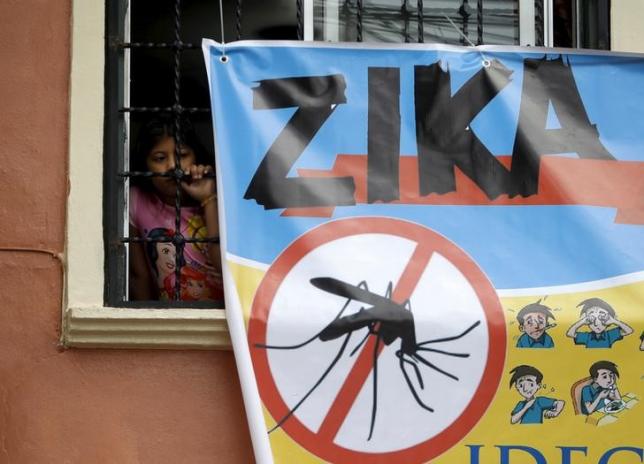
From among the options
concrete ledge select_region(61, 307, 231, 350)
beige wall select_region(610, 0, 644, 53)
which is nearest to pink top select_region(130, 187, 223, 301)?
concrete ledge select_region(61, 307, 231, 350)

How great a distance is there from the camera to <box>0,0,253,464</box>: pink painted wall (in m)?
4.87

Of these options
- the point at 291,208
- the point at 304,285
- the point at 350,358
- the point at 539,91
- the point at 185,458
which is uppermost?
the point at 539,91

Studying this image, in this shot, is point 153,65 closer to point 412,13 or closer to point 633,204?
point 412,13

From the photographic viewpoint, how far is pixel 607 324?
4.83m

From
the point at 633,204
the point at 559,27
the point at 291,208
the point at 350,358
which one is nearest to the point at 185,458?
the point at 350,358

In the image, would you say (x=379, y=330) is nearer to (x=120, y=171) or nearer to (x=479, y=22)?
(x=120, y=171)

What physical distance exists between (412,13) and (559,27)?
701 millimetres

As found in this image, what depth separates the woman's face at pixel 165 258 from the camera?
17.2ft

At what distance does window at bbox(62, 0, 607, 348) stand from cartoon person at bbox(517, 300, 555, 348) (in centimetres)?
123

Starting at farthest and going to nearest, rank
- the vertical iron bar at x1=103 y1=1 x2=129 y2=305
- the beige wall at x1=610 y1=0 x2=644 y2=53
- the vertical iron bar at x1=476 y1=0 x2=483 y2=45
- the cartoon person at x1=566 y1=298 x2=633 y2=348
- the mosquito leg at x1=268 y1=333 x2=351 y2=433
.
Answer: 1. the vertical iron bar at x1=476 y1=0 x2=483 y2=45
2. the beige wall at x1=610 y1=0 x2=644 y2=53
3. the vertical iron bar at x1=103 y1=1 x2=129 y2=305
4. the cartoon person at x1=566 y1=298 x2=633 y2=348
5. the mosquito leg at x1=268 y1=333 x2=351 y2=433

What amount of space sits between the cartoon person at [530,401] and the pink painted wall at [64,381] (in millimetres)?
1136

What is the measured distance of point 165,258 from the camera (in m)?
5.25

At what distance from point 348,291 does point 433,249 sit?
1.32 ft

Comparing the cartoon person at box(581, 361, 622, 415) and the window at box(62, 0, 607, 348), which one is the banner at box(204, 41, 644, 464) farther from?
the window at box(62, 0, 607, 348)
